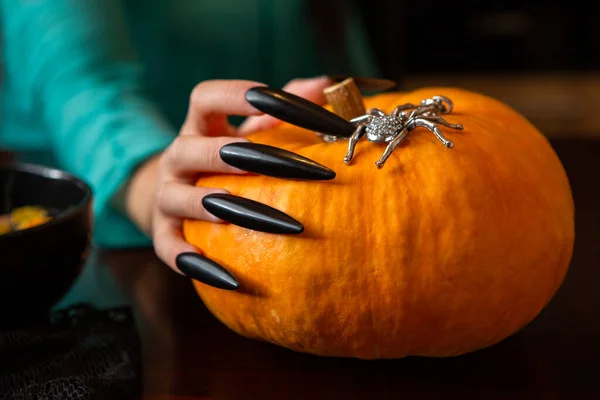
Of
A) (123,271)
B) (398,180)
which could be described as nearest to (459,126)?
(398,180)

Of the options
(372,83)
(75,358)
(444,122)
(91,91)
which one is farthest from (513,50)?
(75,358)

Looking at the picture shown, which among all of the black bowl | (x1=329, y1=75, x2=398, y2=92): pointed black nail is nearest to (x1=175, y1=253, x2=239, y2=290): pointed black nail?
the black bowl

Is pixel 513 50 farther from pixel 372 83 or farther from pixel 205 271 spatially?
pixel 205 271

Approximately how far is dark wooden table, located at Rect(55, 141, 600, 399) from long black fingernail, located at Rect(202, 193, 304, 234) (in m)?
0.12

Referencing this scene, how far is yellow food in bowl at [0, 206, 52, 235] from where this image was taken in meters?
0.66

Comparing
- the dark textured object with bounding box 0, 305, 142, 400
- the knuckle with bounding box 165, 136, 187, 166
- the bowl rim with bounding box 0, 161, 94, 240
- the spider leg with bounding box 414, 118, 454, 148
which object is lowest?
the dark textured object with bounding box 0, 305, 142, 400

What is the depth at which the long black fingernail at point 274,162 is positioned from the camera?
469 mm

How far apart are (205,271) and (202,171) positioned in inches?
3.8

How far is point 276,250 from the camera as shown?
48 cm

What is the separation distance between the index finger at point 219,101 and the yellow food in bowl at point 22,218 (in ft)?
0.61

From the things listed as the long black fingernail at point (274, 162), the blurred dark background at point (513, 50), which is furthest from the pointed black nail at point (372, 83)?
the blurred dark background at point (513, 50)

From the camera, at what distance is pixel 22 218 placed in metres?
0.67

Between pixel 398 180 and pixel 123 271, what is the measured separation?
40 cm

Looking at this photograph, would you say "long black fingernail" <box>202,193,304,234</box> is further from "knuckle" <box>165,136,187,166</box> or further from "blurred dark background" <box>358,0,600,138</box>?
"blurred dark background" <box>358,0,600,138</box>
